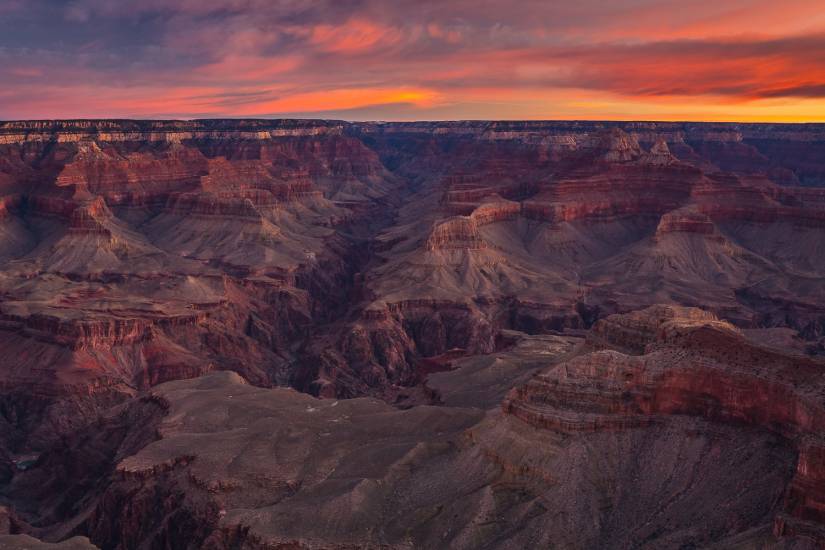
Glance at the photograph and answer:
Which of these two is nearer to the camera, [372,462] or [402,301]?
[372,462]

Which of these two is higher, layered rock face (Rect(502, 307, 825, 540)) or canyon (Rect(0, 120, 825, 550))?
layered rock face (Rect(502, 307, 825, 540))

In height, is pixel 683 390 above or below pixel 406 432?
above

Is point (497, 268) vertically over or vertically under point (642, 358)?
under

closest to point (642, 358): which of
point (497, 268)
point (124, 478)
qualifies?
point (124, 478)

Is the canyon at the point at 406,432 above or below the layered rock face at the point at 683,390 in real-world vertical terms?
below

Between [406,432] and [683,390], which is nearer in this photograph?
[683,390]

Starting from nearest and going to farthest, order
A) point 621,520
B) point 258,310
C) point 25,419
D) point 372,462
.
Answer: point 621,520, point 372,462, point 25,419, point 258,310

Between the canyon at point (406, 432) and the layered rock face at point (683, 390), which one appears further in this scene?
the canyon at point (406, 432)

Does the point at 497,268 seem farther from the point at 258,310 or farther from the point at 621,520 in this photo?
the point at 621,520

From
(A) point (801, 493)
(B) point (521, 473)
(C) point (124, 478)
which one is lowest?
(C) point (124, 478)

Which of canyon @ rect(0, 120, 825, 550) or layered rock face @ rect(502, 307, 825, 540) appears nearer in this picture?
layered rock face @ rect(502, 307, 825, 540)

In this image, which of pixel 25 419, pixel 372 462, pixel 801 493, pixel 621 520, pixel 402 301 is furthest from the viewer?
pixel 402 301
